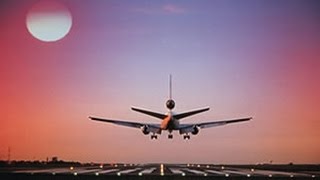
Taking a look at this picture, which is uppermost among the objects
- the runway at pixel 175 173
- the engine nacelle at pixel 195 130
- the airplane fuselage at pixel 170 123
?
the airplane fuselage at pixel 170 123

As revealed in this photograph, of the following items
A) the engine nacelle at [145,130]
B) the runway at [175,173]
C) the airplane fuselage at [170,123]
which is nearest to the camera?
the runway at [175,173]

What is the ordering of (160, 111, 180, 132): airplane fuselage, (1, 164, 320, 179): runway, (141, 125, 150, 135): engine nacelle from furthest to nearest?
(141, 125, 150, 135): engine nacelle < (160, 111, 180, 132): airplane fuselage < (1, 164, 320, 179): runway

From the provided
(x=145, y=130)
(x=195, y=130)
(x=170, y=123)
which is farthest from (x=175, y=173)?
(x=195, y=130)

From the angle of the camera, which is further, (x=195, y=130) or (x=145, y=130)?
(x=195, y=130)

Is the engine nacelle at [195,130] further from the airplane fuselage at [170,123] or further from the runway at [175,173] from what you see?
the runway at [175,173]

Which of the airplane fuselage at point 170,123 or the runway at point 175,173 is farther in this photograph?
the airplane fuselage at point 170,123

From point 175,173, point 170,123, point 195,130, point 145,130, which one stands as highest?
point 170,123

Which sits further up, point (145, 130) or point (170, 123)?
point (170, 123)

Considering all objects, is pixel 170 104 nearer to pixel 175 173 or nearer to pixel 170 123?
pixel 170 123

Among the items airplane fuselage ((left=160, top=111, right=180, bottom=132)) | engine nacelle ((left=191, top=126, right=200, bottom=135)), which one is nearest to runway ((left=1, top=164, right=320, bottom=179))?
engine nacelle ((left=191, top=126, right=200, bottom=135))

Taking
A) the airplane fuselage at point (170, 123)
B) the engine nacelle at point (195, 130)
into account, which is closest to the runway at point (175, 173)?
the engine nacelle at point (195, 130)

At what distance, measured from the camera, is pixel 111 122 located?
260 ft

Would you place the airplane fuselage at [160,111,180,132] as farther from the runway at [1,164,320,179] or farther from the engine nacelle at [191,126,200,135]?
the runway at [1,164,320,179]

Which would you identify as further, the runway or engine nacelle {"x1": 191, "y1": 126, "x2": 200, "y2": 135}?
engine nacelle {"x1": 191, "y1": 126, "x2": 200, "y2": 135}
